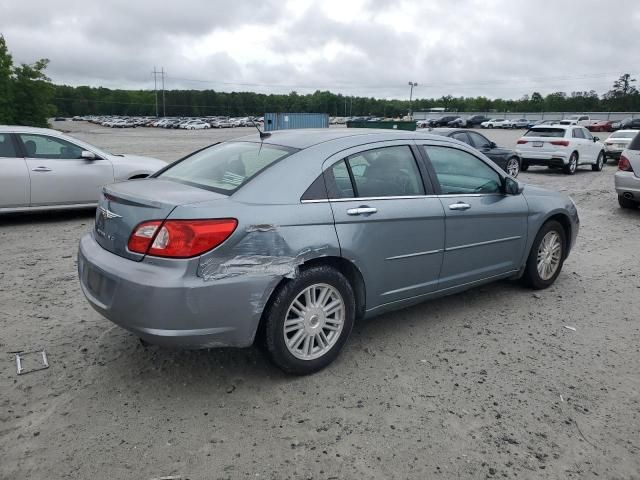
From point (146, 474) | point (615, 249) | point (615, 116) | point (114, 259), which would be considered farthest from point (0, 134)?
point (615, 116)

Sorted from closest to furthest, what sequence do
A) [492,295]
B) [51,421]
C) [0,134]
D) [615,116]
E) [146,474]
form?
[146,474], [51,421], [492,295], [0,134], [615,116]

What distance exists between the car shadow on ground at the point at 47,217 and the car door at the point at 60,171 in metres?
0.41

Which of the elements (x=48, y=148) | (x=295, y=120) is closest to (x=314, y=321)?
(x=48, y=148)

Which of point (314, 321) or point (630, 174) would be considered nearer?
point (314, 321)

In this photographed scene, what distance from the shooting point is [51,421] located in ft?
9.75

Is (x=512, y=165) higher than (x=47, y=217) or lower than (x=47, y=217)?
higher

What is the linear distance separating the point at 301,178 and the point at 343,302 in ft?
2.87

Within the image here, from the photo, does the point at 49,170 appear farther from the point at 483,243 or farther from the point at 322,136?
the point at 483,243

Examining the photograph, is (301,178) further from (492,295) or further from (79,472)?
(492,295)

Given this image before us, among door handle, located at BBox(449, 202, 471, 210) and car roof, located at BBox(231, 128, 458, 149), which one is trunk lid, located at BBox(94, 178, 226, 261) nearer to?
car roof, located at BBox(231, 128, 458, 149)

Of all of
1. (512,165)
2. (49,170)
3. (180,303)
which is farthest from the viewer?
(512,165)

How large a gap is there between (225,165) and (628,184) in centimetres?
822

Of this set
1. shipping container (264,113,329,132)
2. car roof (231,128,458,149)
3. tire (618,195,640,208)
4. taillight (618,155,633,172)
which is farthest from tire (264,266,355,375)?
shipping container (264,113,329,132)

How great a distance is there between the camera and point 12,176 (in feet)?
25.6
